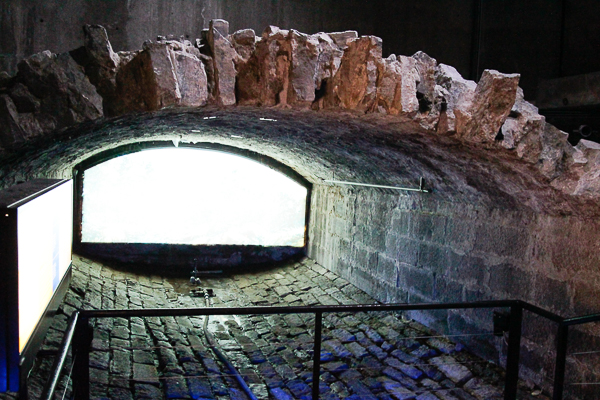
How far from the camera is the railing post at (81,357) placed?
246cm

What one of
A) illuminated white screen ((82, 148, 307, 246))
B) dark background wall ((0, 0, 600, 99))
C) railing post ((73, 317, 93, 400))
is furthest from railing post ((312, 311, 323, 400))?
illuminated white screen ((82, 148, 307, 246))

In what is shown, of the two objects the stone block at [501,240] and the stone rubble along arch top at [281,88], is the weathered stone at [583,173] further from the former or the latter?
the stone block at [501,240]

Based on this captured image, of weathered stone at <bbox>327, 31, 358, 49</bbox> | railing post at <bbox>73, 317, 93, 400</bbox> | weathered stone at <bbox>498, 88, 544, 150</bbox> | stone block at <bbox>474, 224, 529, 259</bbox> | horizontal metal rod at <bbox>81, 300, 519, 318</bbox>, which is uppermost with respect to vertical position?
weathered stone at <bbox>327, 31, 358, 49</bbox>

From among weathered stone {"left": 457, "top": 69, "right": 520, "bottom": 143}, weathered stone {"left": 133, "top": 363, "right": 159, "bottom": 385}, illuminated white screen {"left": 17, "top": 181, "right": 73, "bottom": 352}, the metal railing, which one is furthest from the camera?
weathered stone {"left": 133, "top": 363, "right": 159, "bottom": 385}

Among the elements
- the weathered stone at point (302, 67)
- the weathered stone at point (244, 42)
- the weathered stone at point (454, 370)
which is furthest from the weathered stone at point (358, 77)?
the weathered stone at point (454, 370)

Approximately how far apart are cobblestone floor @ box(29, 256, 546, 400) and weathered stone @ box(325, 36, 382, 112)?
6.21 feet

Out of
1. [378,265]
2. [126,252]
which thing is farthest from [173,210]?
[378,265]

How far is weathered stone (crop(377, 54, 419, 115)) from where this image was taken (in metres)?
3.10

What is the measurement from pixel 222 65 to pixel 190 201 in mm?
6305

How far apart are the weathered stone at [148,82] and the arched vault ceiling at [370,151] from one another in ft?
2.02

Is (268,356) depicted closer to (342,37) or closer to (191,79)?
(191,79)

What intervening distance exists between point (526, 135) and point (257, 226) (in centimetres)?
687

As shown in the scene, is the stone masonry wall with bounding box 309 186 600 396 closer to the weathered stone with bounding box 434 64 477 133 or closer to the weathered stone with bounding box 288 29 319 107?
the weathered stone with bounding box 434 64 477 133

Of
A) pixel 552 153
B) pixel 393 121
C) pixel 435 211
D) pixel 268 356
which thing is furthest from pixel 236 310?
pixel 435 211
